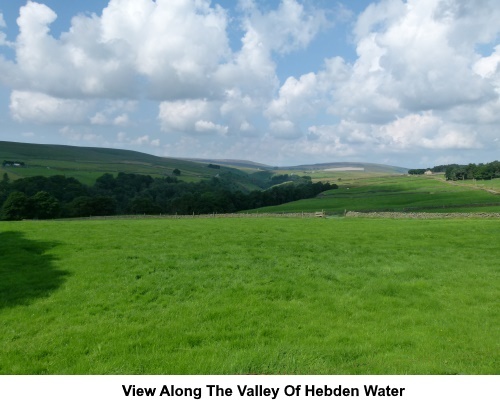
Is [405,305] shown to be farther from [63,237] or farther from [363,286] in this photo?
[63,237]

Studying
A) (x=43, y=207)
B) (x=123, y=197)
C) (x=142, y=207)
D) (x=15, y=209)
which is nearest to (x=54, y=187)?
(x=123, y=197)

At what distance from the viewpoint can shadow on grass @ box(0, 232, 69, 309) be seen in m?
13.2

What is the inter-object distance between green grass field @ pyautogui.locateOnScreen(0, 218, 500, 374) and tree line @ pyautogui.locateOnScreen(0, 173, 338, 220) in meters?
82.4

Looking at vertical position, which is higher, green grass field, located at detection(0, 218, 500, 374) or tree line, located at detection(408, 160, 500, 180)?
tree line, located at detection(408, 160, 500, 180)

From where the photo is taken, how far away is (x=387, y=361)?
333 inches

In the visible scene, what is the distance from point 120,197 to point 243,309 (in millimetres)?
147991

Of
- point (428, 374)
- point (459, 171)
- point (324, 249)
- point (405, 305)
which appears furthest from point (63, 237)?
point (459, 171)

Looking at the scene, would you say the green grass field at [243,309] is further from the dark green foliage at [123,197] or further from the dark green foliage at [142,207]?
the dark green foliage at [142,207]

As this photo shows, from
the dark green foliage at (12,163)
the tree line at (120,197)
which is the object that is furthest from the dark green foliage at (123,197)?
the dark green foliage at (12,163)

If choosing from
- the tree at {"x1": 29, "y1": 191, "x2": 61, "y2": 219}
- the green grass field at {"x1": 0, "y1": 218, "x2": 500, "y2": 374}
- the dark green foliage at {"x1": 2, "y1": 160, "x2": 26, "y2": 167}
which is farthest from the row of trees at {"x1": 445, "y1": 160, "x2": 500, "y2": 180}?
the dark green foliage at {"x1": 2, "y1": 160, "x2": 26, "y2": 167}

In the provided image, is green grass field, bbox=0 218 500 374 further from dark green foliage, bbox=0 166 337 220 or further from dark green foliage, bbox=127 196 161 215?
dark green foliage, bbox=127 196 161 215

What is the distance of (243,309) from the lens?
11.9 meters

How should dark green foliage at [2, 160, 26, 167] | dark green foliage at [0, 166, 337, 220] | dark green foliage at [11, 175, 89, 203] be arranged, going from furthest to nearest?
dark green foliage at [2, 160, 26, 167], dark green foliage at [11, 175, 89, 203], dark green foliage at [0, 166, 337, 220]

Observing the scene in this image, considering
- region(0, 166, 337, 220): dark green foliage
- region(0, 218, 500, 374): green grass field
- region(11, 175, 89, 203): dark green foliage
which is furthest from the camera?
region(11, 175, 89, 203): dark green foliage
